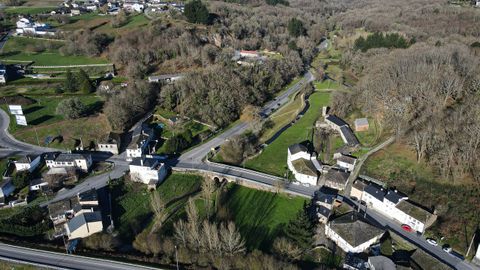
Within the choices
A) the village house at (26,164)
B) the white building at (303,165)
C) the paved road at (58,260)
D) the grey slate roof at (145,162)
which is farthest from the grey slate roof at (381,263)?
the village house at (26,164)

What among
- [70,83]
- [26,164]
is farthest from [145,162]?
[70,83]

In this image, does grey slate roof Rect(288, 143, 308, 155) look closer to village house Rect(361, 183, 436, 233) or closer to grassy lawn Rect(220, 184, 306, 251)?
grassy lawn Rect(220, 184, 306, 251)

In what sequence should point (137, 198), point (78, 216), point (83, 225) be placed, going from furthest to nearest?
1. point (137, 198)
2. point (78, 216)
3. point (83, 225)

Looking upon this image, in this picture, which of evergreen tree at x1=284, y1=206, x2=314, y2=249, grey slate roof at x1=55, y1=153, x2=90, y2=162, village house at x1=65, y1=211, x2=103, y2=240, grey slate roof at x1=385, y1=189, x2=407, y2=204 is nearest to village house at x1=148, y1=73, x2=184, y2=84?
grey slate roof at x1=55, y1=153, x2=90, y2=162

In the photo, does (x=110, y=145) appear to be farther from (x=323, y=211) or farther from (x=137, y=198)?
(x=323, y=211)

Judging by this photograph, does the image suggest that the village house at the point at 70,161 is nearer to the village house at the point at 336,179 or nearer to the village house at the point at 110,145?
the village house at the point at 110,145

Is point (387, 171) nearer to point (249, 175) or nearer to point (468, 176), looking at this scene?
point (468, 176)

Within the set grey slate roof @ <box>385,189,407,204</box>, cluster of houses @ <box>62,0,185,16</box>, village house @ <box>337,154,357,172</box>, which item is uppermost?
cluster of houses @ <box>62,0,185,16</box>
